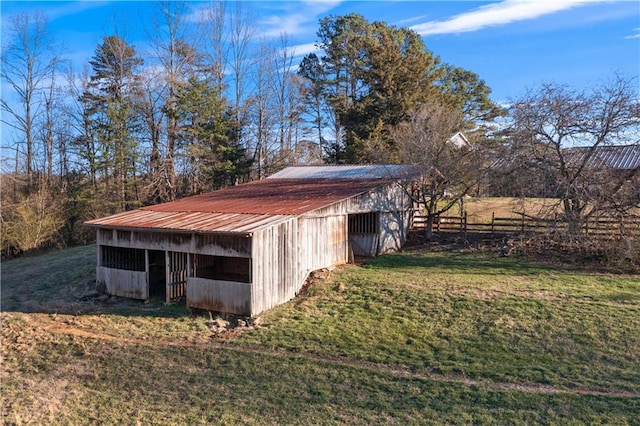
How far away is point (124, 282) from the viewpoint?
52.2ft

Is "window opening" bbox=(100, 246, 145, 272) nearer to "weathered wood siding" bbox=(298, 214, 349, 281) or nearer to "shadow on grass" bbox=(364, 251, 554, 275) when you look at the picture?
"weathered wood siding" bbox=(298, 214, 349, 281)

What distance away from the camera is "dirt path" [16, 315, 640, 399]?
8.57 metres

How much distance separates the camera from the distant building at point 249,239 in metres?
13.7

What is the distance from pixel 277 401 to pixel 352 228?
40.4 feet

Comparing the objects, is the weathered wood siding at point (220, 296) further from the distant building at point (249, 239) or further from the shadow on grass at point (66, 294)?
the shadow on grass at point (66, 294)

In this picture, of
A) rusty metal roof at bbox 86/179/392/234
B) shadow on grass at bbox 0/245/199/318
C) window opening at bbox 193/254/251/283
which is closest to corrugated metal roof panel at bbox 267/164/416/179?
rusty metal roof at bbox 86/179/392/234

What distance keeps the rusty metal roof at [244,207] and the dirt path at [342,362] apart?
3356 mm

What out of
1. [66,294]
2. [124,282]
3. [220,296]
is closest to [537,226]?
[220,296]

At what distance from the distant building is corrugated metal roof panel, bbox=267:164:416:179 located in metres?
→ 0.09

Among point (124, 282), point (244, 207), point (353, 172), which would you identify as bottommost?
point (124, 282)

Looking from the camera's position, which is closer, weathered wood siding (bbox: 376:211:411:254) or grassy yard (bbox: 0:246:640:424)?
grassy yard (bbox: 0:246:640:424)

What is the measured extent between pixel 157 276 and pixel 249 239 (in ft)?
21.0

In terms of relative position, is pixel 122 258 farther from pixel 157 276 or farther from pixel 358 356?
pixel 358 356

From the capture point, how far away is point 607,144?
17.0 meters
